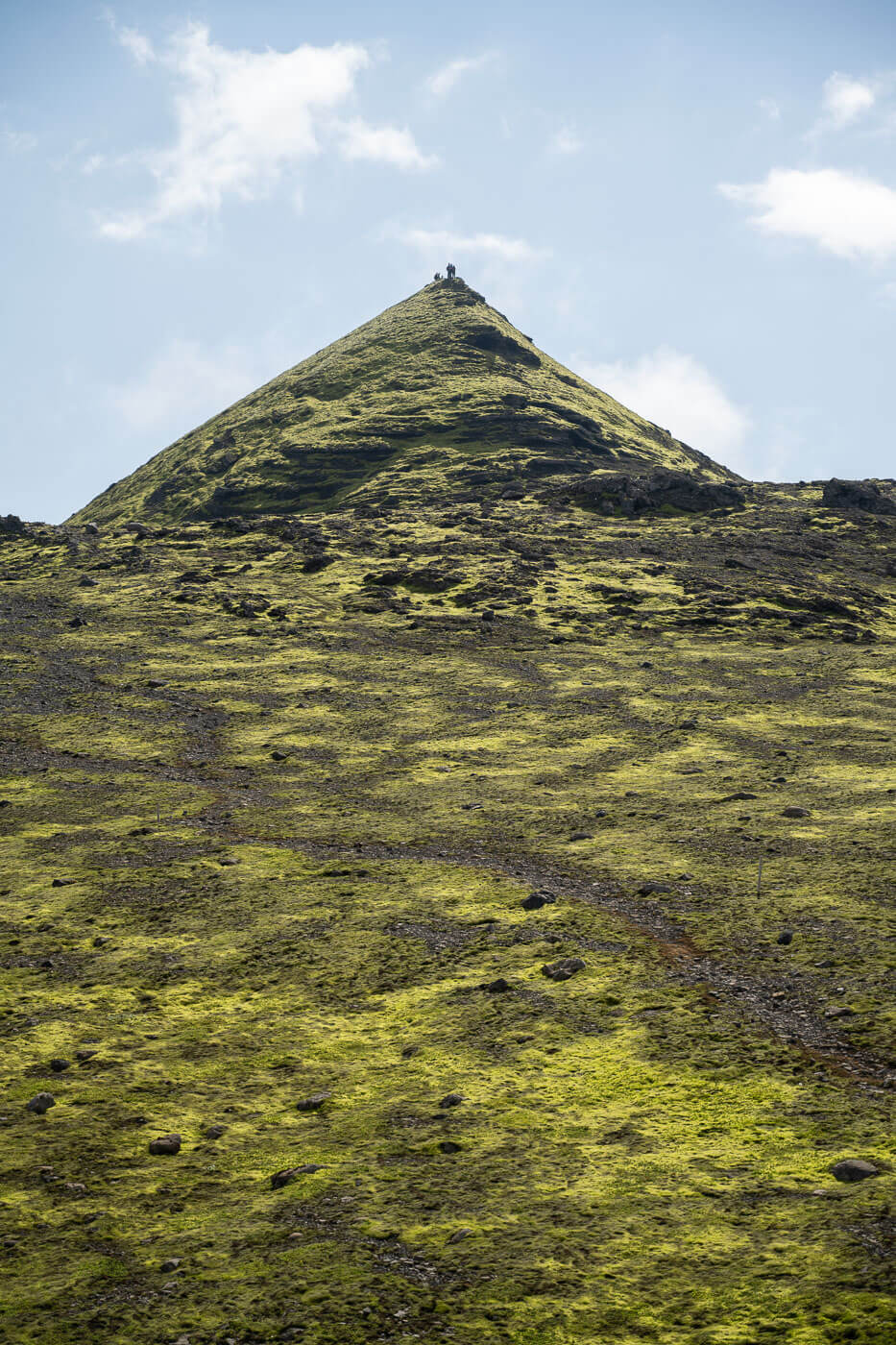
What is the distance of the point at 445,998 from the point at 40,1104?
6757 millimetres

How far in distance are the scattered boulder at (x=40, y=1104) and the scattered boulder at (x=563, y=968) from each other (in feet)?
28.1

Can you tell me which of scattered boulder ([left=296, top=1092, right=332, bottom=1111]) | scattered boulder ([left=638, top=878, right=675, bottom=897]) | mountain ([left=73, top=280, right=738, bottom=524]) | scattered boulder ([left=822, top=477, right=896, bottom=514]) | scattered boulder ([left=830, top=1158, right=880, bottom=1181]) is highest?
mountain ([left=73, top=280, right=738, bottom=524])

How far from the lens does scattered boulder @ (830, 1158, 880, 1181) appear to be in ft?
33.3

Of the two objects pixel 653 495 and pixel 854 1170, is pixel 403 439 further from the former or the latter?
pixel 854 1170

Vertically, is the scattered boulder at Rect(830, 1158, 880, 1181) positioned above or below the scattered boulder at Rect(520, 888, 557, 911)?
below

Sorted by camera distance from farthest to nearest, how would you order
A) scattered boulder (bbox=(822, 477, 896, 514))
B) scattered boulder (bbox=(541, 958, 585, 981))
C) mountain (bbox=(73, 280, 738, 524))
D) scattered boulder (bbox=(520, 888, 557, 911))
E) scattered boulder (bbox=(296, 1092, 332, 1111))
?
mountain (bbox=(73, 280, 738, 524)) < scattered boulder (bbox=(822, 477, 896, 514)) < scattered boulder (bbox=(520, 888, 557, 911)) < scattered boulder (bbox=(541, 958, 585, 981)) < scattered boulder (bbox=(296, 1092, 332, 1111))

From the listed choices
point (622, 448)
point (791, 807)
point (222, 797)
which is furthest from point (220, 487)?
point (791, 807)

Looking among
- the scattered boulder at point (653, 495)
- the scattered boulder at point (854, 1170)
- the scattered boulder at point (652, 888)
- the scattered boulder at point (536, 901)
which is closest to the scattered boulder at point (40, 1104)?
the scattered boulder at point (854, 1170)

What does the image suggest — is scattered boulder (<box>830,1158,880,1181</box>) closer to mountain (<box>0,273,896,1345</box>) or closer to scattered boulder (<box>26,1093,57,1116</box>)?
mountain (<box>0,273,896,1345</box>)

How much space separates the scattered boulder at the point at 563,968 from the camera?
17.0 metres

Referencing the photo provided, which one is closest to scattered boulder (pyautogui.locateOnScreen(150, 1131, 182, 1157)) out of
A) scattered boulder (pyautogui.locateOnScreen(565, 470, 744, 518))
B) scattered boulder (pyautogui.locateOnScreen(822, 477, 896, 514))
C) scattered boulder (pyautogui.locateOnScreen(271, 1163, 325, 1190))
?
scattered boulder (pyautogui.locateOnScreen(271, 1163, 325, 1190))

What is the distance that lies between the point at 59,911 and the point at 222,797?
1206 centimetres

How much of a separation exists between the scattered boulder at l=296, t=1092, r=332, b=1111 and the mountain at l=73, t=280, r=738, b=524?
11546cm

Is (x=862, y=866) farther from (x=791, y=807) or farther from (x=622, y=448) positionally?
(x=622, y=448)
